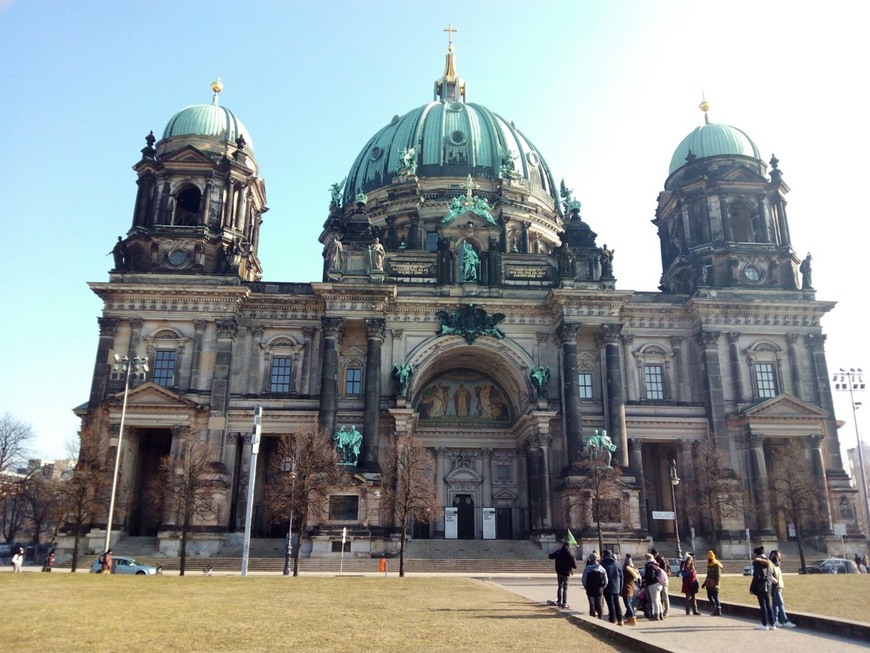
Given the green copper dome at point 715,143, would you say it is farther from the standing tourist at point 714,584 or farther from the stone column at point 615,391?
the standing tourist at point 714,584

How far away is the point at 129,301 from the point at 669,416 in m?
36.2

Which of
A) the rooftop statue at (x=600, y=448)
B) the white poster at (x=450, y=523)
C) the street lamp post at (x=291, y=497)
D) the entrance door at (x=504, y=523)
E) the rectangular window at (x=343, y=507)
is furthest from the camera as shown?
the entrance door at (x=504, y=523)

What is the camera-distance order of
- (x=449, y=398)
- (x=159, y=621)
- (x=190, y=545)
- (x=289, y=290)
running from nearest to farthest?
(x=159, y=621) < (x=190, y=545) < (x=289, y=290) < (x=449, y=398)

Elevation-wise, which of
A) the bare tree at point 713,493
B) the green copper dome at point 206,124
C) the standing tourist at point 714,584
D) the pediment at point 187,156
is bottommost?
the standing tourist at point 714,584

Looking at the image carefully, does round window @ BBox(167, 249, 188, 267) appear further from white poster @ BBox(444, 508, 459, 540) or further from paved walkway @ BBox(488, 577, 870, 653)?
paved walkway @ BBox(488, 577, 870, 653)

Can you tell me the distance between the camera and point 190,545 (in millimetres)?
43406

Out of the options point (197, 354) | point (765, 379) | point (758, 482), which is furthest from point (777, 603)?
point (197, 354)

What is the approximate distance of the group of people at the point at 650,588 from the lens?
53.8 feet

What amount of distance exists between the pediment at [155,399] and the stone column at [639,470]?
2792 centimetres

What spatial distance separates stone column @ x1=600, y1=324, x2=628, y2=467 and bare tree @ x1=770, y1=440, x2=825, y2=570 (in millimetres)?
9341

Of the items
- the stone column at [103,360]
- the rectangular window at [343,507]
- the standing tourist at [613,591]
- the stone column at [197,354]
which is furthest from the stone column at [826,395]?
the stone column at [103,360]

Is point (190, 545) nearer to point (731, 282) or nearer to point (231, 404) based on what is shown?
point (231, 404)

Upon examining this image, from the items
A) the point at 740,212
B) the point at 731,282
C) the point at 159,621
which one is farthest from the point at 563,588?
the point at 740,212

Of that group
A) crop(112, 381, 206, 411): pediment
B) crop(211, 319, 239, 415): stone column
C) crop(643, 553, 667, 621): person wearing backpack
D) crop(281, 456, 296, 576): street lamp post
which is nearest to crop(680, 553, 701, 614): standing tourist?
crop(643, 553, 667, 621): person wearing backpack
